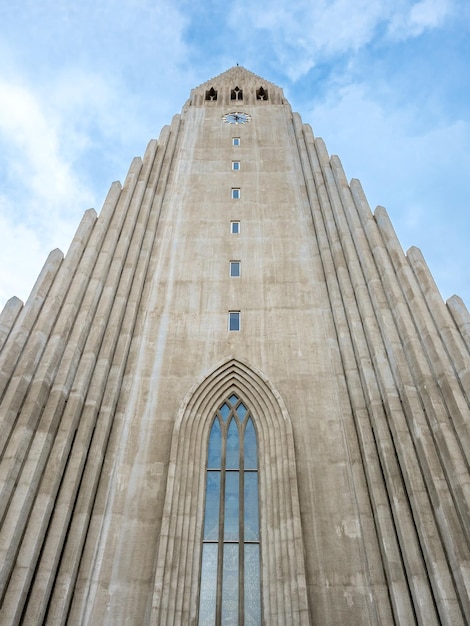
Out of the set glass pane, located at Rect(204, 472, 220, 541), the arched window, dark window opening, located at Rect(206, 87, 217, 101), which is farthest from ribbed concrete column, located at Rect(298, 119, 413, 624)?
dark window opening, located at Rect(206, 87, 217, 101)

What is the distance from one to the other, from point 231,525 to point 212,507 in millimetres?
826

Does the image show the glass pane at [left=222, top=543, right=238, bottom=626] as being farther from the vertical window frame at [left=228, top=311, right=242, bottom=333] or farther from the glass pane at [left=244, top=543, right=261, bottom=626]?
the vertical window frame at [left=228, top=311, right=242, bottom=333]

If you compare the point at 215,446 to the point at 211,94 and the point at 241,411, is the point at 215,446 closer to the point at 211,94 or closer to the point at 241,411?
the point at 241,411

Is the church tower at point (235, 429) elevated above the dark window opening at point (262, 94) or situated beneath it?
situated beneath

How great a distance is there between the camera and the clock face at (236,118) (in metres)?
35.0

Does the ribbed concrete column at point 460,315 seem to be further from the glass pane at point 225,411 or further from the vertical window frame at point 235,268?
the vertical window frame at point 235,268

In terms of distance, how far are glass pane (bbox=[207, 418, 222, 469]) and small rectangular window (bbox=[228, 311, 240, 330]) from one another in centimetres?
423

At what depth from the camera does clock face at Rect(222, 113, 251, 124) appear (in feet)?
115

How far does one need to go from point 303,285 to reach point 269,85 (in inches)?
941

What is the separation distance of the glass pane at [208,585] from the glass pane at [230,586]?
0.29 metres

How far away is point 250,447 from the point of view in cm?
1811

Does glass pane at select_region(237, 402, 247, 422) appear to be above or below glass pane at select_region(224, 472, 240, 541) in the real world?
above

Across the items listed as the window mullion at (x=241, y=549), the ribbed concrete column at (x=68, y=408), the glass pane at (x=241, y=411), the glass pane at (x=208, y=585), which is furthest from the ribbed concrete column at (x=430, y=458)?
the ribbed concrete column at (x=68, y=408)

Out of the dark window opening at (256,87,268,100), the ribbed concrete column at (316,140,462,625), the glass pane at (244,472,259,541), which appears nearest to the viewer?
the ribbed concrete column at (316,140,462,625)
